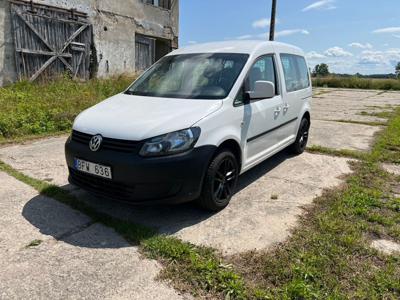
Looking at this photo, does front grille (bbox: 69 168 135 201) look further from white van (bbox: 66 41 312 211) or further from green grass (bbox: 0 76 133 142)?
green grass (bbox: 0 76 133 142)

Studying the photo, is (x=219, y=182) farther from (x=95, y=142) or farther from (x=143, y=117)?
(x=95, y=142)

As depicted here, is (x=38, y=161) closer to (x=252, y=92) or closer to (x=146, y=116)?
(x=146, y=116)

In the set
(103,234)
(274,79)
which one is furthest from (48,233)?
(274,79)

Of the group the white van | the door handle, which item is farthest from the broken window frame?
the door handle

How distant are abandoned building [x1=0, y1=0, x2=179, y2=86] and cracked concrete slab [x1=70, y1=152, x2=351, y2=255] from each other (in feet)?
24.5

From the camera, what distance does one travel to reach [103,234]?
10.8 feet

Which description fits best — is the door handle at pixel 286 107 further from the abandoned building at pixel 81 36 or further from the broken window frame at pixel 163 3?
the broken window frame at pixel 163 3

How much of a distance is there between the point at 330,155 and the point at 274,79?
7.22 feet

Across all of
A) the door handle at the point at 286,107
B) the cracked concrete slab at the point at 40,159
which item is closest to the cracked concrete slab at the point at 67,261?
the cracked concrete slab at the point at 40,159

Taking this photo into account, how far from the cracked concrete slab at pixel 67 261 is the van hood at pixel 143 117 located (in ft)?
3.15

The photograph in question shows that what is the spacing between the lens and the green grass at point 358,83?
96.4 ft

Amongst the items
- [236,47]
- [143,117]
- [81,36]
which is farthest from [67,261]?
[81,36]

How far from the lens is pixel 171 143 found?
3217 millimetres

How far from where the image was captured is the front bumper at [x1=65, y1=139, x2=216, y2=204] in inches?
124
